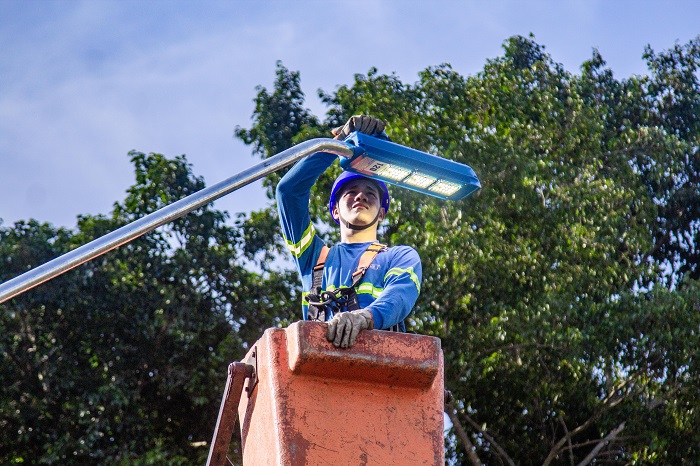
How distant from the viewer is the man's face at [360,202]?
528 centimetres

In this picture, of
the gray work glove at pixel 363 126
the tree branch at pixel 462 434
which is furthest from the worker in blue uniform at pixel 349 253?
the tree branch at pixel 462 434

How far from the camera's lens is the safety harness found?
15.8 feet

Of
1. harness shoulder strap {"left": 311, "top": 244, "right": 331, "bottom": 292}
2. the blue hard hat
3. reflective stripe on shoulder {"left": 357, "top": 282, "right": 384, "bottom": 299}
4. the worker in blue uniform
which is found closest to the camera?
the worker in blue uniform

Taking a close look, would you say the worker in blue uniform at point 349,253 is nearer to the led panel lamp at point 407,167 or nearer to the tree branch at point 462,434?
the led panel lamp at point 407,167

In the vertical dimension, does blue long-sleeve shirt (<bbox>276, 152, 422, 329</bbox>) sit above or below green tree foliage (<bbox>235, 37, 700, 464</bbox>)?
below

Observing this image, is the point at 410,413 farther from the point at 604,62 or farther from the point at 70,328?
the point at 604,62

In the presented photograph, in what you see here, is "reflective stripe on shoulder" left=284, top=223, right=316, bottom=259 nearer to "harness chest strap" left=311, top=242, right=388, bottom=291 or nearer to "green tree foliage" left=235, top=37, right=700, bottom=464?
"harness chest strap" left=311, top=242, right=388, bottom=291

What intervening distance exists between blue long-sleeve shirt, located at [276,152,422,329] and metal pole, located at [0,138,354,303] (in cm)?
20

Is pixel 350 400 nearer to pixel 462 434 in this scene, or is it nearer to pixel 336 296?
pixel 336 296

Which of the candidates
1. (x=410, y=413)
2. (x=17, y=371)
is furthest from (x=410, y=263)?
(x=17, y=371)

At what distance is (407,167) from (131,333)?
1001 cm

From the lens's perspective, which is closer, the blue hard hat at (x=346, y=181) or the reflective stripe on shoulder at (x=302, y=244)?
the reflective stripe on shoulder at (x=302, y=244)

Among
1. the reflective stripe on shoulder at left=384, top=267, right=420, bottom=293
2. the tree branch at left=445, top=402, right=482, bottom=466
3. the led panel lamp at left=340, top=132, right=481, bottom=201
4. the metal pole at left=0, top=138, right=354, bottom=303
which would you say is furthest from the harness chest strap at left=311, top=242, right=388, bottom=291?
the tree branch at left=445, top=402, right=482, bottom=466

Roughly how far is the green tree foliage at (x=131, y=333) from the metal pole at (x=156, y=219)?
30.4ft
